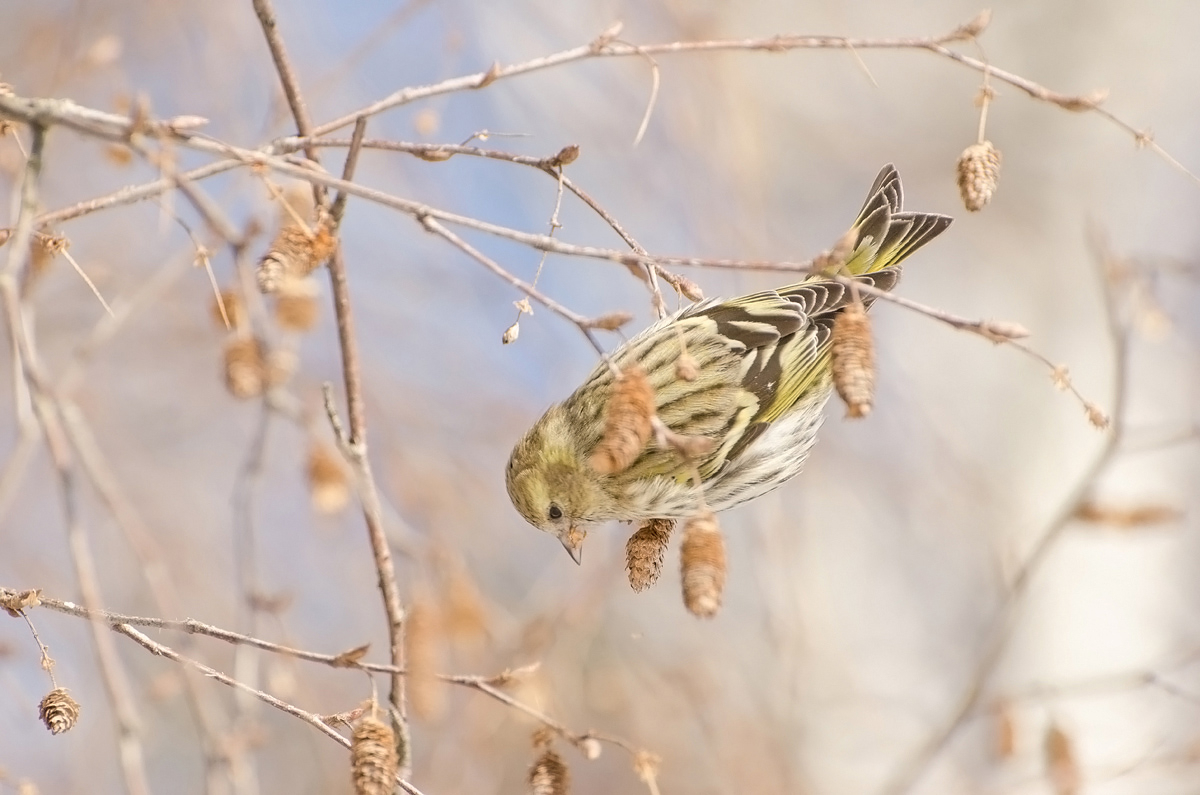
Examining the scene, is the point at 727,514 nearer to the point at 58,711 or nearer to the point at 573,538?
the point at 573,538

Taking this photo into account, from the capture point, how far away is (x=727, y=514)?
6090 millimetres

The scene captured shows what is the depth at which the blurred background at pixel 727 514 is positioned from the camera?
4344mm

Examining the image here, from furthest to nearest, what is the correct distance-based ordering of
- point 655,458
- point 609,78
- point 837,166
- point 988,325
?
point 837,166 → point 609,78 → point 655,458 → point 988,325

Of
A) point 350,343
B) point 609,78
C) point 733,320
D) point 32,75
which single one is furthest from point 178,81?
point 350,343

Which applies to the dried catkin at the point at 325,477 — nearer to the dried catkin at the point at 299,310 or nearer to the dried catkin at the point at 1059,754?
the dried catkin at the point at 299,310

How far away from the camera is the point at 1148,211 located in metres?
6.70

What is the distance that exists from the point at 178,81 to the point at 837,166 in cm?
385

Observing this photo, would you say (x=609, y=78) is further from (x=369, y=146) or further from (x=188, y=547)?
(x=369, y=146)

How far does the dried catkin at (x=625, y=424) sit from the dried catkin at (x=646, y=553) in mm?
562

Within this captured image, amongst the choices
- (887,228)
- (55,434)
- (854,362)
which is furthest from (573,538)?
(55,434)

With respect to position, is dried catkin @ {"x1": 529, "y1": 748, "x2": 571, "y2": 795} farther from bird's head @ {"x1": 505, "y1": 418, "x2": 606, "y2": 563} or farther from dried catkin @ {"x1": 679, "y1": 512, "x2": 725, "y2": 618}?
bird's head @ {"x1": 505, "y1": 418, "x2": 606, "y2": 563}

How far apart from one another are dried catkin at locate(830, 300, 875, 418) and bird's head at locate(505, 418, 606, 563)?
3.68ft

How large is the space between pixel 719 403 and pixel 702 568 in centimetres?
110

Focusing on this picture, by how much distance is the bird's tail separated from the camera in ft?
8.75
